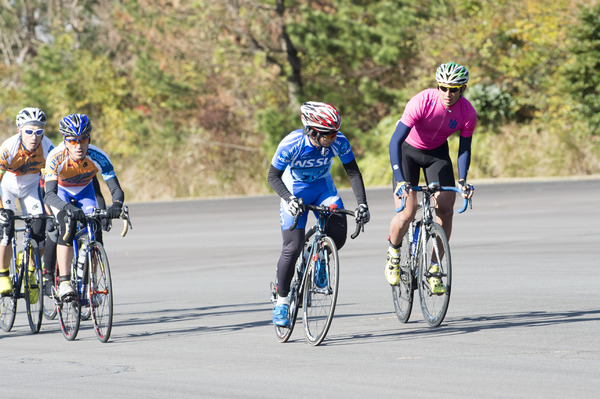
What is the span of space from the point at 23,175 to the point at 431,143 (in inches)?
159

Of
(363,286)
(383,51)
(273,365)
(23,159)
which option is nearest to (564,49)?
(383,51)

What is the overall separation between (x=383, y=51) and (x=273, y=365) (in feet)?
103

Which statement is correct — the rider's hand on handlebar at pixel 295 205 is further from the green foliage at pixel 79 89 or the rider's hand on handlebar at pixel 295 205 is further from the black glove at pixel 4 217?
the green foliage at pixel 79 89

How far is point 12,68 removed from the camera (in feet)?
181

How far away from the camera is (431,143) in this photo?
957 cm

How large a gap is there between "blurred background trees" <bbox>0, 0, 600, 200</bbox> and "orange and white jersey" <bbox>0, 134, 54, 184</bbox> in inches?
998

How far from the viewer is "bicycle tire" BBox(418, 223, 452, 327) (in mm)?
8922

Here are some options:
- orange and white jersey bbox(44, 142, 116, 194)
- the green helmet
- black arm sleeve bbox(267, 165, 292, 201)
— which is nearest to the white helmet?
black arm sleeve bbox(267, 165, 292, 201)

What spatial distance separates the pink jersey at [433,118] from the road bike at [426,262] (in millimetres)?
527

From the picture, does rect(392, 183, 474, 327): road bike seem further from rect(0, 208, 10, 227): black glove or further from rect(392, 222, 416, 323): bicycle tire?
rect(0, 208, 10, 227): black glove

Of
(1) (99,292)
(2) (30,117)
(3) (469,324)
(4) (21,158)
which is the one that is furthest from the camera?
(4) (21,158)

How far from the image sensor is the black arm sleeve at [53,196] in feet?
31.3

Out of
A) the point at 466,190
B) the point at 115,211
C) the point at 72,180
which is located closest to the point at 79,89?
the point at 72,180

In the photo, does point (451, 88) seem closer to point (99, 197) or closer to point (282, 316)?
point (282, 316)
